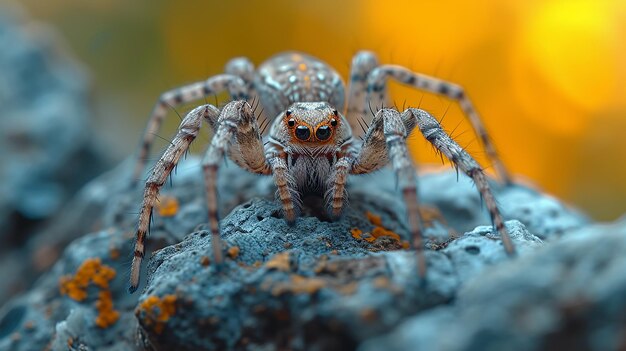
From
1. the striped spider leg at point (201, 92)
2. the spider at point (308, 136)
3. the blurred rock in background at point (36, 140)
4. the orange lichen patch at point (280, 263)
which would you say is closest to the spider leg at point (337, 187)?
the spider at point (308, 136)

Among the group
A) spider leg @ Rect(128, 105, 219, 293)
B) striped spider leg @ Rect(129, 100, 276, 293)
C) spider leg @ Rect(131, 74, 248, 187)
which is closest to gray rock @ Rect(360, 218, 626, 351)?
striped spider leg @ Rect(129, 100, 276, 293)

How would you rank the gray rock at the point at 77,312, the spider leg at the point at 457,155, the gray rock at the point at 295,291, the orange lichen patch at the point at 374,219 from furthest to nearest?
1. the orange lichen patch at the point at 374,219
2. the gray rock at the point at 77,312
3. the spider leg at the point at 457,155
4. the gray rock at the point at 295,291

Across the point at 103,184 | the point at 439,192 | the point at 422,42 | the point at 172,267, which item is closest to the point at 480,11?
the point at 422,42

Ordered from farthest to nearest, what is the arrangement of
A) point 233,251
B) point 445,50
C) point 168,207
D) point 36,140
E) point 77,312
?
point 445,50, point 36,140, point 168,207, point 77,312, point 233,251

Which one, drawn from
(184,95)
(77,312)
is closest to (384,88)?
(184,95)

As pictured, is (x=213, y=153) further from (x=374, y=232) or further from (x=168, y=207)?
(x=168, y=207)

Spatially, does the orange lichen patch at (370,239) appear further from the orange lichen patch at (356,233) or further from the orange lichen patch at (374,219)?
the orange lichen patch at (374,219)
